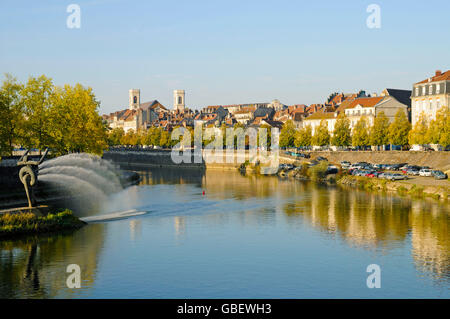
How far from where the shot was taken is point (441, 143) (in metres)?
80.8

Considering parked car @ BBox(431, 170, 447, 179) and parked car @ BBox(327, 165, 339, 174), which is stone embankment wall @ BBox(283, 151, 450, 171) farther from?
parked car @ BBox(327, 165, 339, 174)

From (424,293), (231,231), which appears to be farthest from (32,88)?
(424,293)

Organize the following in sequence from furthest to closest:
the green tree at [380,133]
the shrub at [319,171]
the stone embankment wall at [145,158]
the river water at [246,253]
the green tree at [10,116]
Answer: the stone embankment wall at [145,158]
the green tree at [380,133]
the shrub at [319,171]
the green tree at [10,116]
the river water at [246,253]

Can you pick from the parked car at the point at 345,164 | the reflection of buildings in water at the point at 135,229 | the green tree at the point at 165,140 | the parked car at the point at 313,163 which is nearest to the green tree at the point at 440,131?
the parked car at the point at 345,164

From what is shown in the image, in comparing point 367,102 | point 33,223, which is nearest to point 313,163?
point 367,102

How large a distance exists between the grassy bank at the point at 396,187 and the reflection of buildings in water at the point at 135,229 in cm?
3155

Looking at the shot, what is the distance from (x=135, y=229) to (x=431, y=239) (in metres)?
21.7

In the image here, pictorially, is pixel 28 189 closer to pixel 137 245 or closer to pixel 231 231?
pixel 137 245

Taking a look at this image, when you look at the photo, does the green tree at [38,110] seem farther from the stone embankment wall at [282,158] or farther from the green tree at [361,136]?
the green tree at [361,136]

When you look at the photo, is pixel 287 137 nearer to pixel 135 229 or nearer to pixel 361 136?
pixel 361 136

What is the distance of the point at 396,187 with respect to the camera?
65562mm

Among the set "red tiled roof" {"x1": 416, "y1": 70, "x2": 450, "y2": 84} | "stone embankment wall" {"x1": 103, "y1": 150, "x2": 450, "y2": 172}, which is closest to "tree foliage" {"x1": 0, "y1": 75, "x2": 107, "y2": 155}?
"stone embankment wall" {"x1": 103, "y1": 150, "x2": 450, "y2": 172}

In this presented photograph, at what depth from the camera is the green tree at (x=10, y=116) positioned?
5412 cm

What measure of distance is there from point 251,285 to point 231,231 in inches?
576
